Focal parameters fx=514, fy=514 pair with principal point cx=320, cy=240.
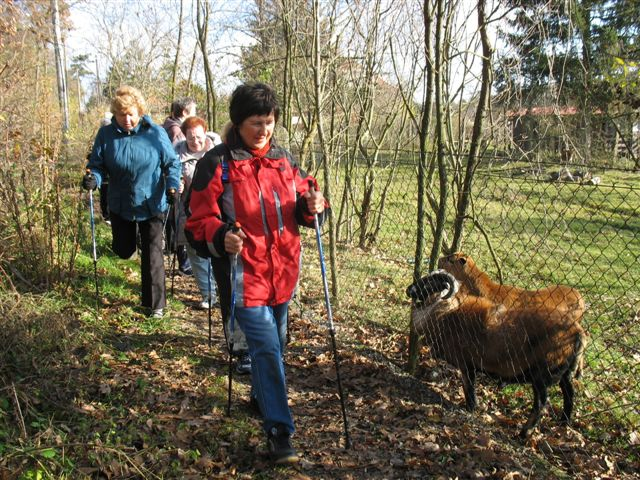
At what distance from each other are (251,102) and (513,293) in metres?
2.60

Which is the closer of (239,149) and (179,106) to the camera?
(239,149)

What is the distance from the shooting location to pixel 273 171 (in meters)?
3.21

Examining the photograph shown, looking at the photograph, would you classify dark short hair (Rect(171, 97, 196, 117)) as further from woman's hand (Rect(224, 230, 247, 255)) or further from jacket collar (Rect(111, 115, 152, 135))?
woman's hand (Rect(224, 230, 247, 255))

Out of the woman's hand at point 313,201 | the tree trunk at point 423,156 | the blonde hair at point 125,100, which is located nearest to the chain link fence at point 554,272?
the tree trunk at point 423,156

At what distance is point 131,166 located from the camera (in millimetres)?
4988

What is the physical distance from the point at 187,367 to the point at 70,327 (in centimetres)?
113

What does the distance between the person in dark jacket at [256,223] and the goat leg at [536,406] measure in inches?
72.5

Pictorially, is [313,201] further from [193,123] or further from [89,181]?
[193,123]

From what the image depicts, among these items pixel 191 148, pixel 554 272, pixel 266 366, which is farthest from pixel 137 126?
pixel 554 272

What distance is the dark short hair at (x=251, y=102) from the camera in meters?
3.07

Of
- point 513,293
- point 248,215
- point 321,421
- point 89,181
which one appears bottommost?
point 321,421

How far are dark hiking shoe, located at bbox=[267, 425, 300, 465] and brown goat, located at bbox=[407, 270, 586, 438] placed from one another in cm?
170

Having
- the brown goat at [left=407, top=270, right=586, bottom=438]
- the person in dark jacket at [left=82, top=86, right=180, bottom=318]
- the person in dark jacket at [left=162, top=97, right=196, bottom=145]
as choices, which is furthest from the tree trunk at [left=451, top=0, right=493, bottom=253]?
the person in dark jacket at [left=162, top=97, right=196, bottom=145]

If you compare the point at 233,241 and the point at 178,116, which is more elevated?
the point at 178,116
